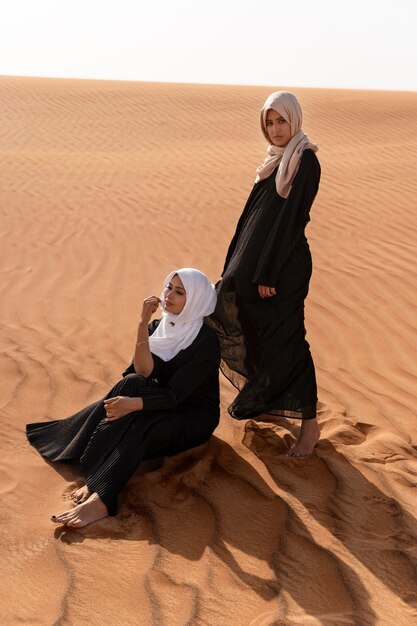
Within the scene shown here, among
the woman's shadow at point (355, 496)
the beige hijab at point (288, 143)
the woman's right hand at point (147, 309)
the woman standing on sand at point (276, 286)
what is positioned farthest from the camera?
the woman standing on sand at point (276, 286)

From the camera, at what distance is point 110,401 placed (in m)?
3.93

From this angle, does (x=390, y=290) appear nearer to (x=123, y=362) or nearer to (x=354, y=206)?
(x=123, y=362)

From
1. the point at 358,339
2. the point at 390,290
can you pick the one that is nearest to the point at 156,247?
the point at 390,290

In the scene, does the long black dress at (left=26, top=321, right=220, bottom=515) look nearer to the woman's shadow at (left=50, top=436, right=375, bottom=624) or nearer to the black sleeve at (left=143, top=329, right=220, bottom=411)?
the black sleeve at (left=143, top=329, right=220, bottom=411)

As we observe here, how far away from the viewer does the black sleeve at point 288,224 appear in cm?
431

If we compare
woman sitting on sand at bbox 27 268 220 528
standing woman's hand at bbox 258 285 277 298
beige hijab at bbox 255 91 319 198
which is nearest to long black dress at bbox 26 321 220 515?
woman sitting on sand at bbox 27 268 220 528

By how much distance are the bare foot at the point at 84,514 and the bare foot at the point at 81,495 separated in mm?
68

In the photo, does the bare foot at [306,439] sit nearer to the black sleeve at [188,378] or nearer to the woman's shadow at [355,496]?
the woman's shadow at [355,496]

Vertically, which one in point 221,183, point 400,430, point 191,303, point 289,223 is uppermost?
point 221,183

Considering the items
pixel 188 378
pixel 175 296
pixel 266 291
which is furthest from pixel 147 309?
pixel 266 291

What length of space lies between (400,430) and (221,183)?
987cm

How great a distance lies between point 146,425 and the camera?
13.1 ft

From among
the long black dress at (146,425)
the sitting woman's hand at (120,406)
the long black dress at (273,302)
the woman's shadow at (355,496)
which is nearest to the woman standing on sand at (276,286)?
the long black dress at (273,302)

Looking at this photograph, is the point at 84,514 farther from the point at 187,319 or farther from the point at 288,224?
the point at 288,224
